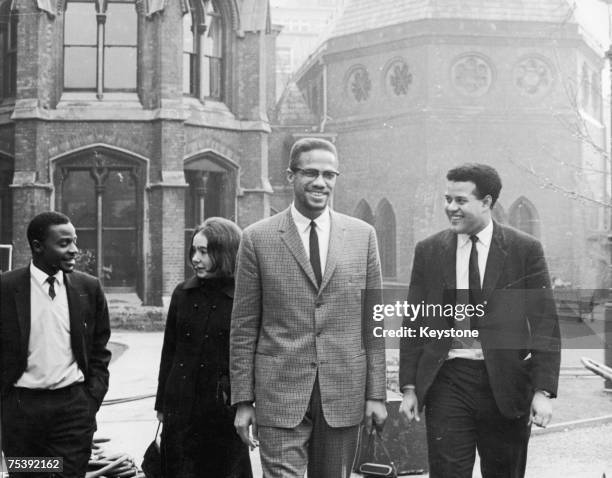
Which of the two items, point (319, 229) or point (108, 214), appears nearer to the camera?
point (319, 229)

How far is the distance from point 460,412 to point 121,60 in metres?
15.6

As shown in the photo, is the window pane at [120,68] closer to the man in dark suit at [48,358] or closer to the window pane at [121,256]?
the window pane at [121,256]

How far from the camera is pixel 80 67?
17375 mm

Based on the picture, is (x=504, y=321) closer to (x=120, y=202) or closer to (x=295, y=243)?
(x=295, y=243)

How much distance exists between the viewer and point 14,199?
16.7 m

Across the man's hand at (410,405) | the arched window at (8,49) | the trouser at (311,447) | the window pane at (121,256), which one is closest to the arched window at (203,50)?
the window pane at (121,256)

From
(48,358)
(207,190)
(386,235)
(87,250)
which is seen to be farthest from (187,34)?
(48,358)

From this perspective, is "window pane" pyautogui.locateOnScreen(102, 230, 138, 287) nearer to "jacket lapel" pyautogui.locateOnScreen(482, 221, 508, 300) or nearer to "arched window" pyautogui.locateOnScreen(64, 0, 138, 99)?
"arched window" pyautogui.locateOnScreen(64, 0, 138, 99)

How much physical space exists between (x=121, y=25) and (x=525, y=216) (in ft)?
43.6

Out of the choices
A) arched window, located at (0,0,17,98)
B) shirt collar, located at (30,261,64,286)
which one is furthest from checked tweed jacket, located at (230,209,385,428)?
arched window, located at (0,0,17,98)

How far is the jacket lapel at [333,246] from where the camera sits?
3.56 m

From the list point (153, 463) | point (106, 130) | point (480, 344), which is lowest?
point (153, 463)

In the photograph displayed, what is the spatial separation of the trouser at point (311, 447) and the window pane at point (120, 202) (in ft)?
48.1

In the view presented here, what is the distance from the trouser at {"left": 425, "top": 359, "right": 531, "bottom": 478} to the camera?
141 inches
